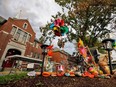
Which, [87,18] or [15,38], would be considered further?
[15,38]

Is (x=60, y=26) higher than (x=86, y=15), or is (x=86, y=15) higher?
(x=86, y=15)

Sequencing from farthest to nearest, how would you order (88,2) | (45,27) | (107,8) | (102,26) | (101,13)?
(45,27), (102,26), (101,13), (107,8), (88,2)

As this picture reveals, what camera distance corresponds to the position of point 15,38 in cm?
2005

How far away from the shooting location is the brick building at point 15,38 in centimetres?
1805

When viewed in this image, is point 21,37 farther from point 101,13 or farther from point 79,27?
point 101,13

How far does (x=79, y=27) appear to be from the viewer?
1669 cm

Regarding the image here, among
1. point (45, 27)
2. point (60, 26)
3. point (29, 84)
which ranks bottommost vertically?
point (29, 84)

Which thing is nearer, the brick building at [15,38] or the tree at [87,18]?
the tree at [87,18]

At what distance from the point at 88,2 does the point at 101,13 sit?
11.7 ft

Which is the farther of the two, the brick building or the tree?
the brick building

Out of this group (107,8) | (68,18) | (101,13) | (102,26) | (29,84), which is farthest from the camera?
(68,18)

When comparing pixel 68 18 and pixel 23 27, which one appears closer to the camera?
pixel 68 18

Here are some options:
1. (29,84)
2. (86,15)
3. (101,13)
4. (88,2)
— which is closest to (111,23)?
(101,13)

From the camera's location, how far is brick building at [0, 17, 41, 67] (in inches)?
711
